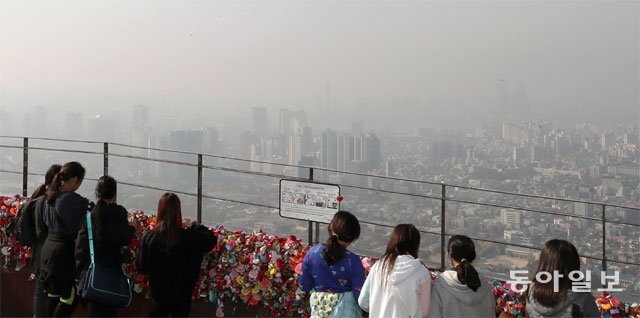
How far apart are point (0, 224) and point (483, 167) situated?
50.8 ft

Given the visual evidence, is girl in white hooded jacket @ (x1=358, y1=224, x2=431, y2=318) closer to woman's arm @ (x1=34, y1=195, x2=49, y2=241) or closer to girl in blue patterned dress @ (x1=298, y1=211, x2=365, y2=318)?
girl in blue patterned dress @ (x1=298, y1=211, x2=365, y2=318)

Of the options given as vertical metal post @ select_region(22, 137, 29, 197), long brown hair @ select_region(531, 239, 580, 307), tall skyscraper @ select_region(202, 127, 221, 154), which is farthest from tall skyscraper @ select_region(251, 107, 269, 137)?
long brown hair @ select_region(531, 239, 580, 307)

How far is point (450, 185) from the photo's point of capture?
16.3 feet

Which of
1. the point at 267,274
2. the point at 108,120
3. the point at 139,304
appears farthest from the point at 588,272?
the point at 108,120

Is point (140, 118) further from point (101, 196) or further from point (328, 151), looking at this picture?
point (101, 196)

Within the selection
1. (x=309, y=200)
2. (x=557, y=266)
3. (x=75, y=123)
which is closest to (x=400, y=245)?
(x=557, y=266)

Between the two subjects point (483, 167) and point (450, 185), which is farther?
point (483, 167)

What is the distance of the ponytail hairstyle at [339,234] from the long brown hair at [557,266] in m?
0.96

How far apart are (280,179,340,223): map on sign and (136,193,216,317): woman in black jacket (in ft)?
4.03

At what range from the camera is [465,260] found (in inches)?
123

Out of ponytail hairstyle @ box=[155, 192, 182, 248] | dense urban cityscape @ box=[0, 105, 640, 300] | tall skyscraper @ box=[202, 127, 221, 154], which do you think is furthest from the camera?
tall skyscraper @ box=[202, 127, 221, 154]

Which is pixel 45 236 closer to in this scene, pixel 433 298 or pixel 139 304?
pixel 139 304

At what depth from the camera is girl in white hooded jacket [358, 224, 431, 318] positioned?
10.4 ft

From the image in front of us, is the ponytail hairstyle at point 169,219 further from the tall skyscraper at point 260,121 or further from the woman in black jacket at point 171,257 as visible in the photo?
the tall skyscraper at point 260,121
